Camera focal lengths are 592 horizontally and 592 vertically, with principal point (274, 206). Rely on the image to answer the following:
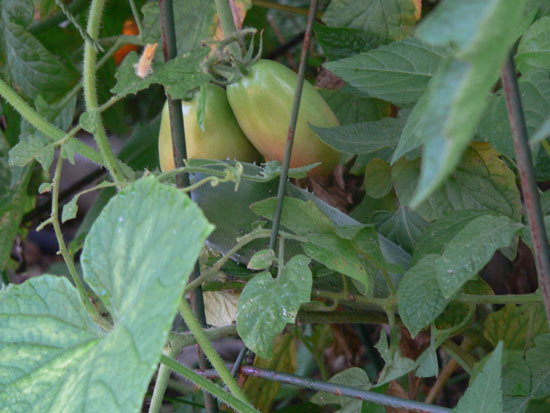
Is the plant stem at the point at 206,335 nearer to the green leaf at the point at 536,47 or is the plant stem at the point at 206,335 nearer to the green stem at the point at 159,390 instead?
the green stem at the point at 159,390

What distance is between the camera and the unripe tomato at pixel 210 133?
66cm

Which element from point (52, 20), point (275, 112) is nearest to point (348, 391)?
point (275, 112)

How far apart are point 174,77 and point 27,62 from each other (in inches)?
16.6

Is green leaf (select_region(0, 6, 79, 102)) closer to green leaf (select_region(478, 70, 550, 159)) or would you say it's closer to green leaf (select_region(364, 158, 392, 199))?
green leaf (select_region(364, 158, 392, 199))

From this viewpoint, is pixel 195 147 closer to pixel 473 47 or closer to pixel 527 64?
pixel 527 64

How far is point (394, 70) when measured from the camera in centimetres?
54

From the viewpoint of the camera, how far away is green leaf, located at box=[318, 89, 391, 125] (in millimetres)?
778

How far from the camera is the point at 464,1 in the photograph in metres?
0.17

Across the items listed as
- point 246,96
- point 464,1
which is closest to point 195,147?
point 246,96

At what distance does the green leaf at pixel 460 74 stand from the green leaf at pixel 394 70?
370mm

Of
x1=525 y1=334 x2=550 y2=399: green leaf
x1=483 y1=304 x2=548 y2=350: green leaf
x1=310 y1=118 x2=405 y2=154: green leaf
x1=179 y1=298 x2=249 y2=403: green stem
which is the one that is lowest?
x1=483 y1=304 x2=548 y2=350: green leaf

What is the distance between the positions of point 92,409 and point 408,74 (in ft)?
1.28

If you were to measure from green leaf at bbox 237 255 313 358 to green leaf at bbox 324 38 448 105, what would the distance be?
193 mm

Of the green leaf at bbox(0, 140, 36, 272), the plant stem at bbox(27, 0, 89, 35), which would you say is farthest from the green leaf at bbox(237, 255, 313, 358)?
the plant stem at bbox(27, 0, 89, 35)
